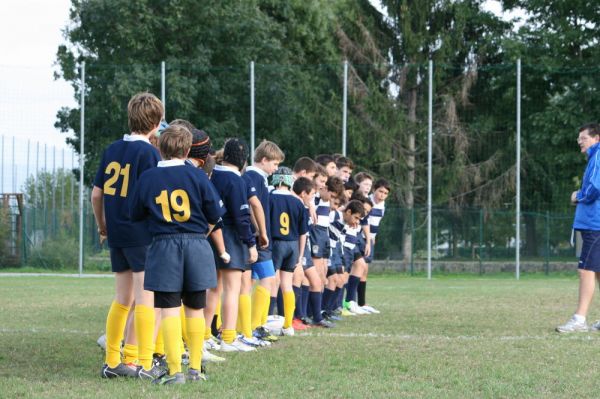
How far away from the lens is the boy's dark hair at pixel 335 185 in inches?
457

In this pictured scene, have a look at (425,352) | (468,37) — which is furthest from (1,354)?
(468,37)

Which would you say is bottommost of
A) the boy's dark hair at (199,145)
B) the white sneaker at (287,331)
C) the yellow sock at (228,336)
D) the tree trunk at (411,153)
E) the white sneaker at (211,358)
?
the white sneaker at (287,331)

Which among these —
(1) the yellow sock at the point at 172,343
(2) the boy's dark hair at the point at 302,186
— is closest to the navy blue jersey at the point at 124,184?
(1) the yellow sock at the point at 172,343

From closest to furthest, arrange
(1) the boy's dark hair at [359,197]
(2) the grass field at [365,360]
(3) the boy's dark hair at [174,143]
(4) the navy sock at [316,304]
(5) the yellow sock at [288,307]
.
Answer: (2) the grass field at [365,360] < (3) the boy's dark hair at [174,143] < (5) the yellow sock at [288,307] < (4) the navy sock at [316,304] < (1) the boy's dark hair at [359,197]

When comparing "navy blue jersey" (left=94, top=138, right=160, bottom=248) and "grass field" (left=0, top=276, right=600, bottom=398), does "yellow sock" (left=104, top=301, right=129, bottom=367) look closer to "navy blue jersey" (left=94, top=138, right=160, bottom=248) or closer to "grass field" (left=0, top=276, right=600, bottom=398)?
"grass field" (left=0, top=276, right=600, bottom=398)

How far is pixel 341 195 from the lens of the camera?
1176 cm

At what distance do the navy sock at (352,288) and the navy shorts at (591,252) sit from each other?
12.0 feet

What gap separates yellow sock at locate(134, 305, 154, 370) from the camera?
6.73m

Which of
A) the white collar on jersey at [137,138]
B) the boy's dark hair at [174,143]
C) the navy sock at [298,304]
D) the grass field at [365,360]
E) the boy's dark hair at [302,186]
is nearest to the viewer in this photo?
the grass field at [365,360]

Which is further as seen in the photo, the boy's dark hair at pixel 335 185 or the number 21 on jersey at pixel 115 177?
the boy's dark hair at pixel 335 185

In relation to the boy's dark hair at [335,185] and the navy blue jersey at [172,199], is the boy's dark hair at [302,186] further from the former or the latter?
the navy blue jersey at [172,199]

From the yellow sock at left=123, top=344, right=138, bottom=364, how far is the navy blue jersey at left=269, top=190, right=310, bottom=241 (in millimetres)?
3020

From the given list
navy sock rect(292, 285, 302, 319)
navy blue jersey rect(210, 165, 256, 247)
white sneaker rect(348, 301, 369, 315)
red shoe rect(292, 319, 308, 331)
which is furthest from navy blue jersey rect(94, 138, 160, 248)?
white sneaker rect(348, 301, 369, 315)

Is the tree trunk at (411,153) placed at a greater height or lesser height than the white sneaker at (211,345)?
greater
